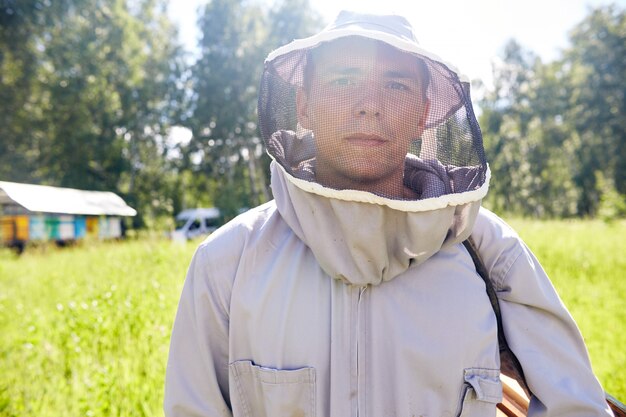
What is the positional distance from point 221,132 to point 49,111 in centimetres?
754

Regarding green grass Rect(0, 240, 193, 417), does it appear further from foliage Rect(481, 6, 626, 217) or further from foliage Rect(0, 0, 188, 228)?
foliage Rect(481, 6, 626, 217)

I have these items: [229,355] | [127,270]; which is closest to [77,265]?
[127,270]

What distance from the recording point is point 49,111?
19578 millimetres

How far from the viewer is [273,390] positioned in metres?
1.28

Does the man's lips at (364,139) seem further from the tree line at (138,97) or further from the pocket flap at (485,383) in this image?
the tree line at (138,97)

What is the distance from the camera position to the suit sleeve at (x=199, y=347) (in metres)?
1.35

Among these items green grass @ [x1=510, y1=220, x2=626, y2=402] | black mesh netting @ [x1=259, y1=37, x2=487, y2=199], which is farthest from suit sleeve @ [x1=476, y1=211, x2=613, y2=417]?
green grass @ [x1=510, y1=220, x2=626, y2=402]

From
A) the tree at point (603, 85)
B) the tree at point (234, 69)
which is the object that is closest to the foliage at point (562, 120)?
the tree at point (603, 85)

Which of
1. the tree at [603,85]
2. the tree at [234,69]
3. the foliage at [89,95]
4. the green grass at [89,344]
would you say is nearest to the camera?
the green grass at [89,344]

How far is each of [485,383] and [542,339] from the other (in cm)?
23

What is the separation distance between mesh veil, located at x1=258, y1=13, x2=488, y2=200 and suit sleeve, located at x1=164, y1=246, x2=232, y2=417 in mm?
444

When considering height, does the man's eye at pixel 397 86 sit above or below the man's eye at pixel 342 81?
below

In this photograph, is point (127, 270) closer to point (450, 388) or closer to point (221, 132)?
point (450, 388)

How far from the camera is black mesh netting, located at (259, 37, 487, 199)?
1.30m
